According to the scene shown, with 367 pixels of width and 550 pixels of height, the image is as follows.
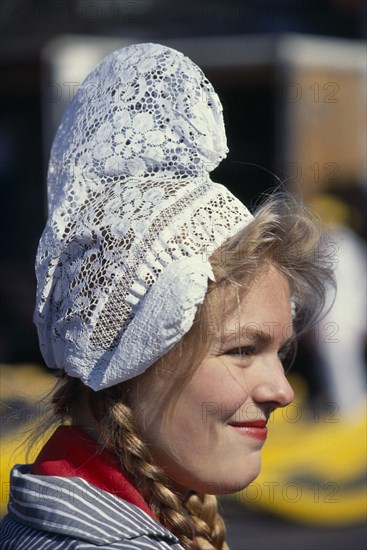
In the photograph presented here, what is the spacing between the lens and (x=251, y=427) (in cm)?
150

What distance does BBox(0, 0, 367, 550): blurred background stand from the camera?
6.59 metres

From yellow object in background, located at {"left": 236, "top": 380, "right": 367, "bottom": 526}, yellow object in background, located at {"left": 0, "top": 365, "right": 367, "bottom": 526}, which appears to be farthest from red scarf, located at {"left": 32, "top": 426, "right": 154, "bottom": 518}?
yellow object in background, located at {"left": 236, "top": 380, "right": 367, "bottom": 526}

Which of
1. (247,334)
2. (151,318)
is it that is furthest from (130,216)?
(247,334)

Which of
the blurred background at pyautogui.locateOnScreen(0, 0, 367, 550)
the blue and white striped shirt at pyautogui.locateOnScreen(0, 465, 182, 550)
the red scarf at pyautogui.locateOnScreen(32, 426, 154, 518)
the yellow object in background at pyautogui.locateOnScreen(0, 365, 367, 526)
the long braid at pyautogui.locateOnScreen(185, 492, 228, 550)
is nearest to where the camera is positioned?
the blue and white striped shirt at pyautogui.locateOnScreen(0, 465, 182, 550)

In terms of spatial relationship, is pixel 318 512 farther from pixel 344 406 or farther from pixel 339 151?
pixel 339 151

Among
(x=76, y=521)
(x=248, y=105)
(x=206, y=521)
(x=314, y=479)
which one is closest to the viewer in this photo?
(x=76, y=521)

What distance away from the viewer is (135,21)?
27.4ft

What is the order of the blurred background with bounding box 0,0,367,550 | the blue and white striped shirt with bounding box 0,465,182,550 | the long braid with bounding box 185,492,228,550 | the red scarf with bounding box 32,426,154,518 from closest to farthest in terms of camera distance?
1. the blue and white striped shirt with bounding box 0,465,182,550
2. the red scarf with bounding box 32,426,154,518
3. the long braid with bounding box 185,492,228,550
4. the blurred background with bounding box 0,0,367,550

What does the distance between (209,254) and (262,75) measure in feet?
23.1

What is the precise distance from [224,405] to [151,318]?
0.20 metres

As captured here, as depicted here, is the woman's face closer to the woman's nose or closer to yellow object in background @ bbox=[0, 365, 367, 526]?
the woman's nose

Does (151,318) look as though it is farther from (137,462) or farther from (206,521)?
(206,521)

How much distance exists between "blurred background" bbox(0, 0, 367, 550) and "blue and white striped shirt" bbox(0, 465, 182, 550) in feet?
14.9

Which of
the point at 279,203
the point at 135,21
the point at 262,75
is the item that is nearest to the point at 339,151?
the point at 262,75
